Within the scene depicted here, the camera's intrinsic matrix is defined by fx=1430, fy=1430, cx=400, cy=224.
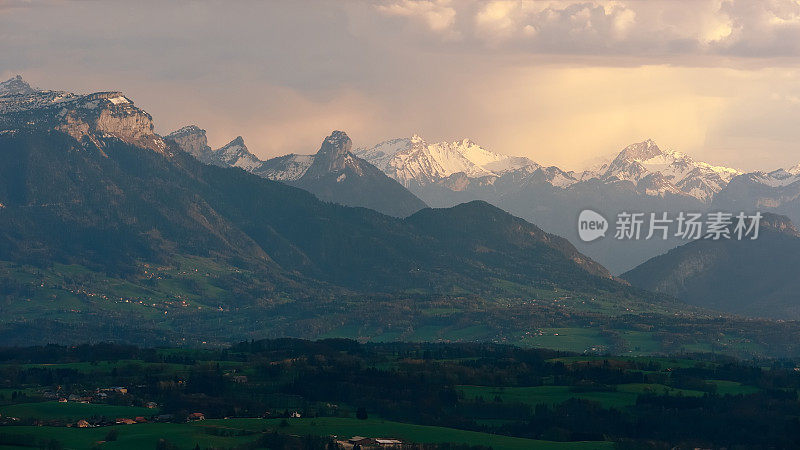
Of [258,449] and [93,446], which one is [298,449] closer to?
[258,449]

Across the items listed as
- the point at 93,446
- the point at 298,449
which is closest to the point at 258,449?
the point at 298,449

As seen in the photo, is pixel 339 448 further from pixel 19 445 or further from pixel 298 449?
pixel 19 445

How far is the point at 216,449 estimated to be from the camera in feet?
635

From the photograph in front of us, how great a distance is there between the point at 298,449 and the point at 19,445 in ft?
126

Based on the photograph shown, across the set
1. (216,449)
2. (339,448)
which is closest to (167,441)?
(216,449)

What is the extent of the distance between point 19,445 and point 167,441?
20.2 metres

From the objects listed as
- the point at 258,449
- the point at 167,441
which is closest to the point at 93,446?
the point at 167,441

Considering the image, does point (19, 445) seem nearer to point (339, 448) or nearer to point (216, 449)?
point (216, 449)

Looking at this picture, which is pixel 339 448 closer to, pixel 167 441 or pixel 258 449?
pixel 258 449

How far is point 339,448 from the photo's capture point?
199 meters

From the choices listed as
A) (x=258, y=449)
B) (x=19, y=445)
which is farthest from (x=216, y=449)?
(x=19, y=445)

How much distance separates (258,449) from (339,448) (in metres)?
11.3

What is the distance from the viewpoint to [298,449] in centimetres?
19888

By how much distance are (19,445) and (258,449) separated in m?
32.9
